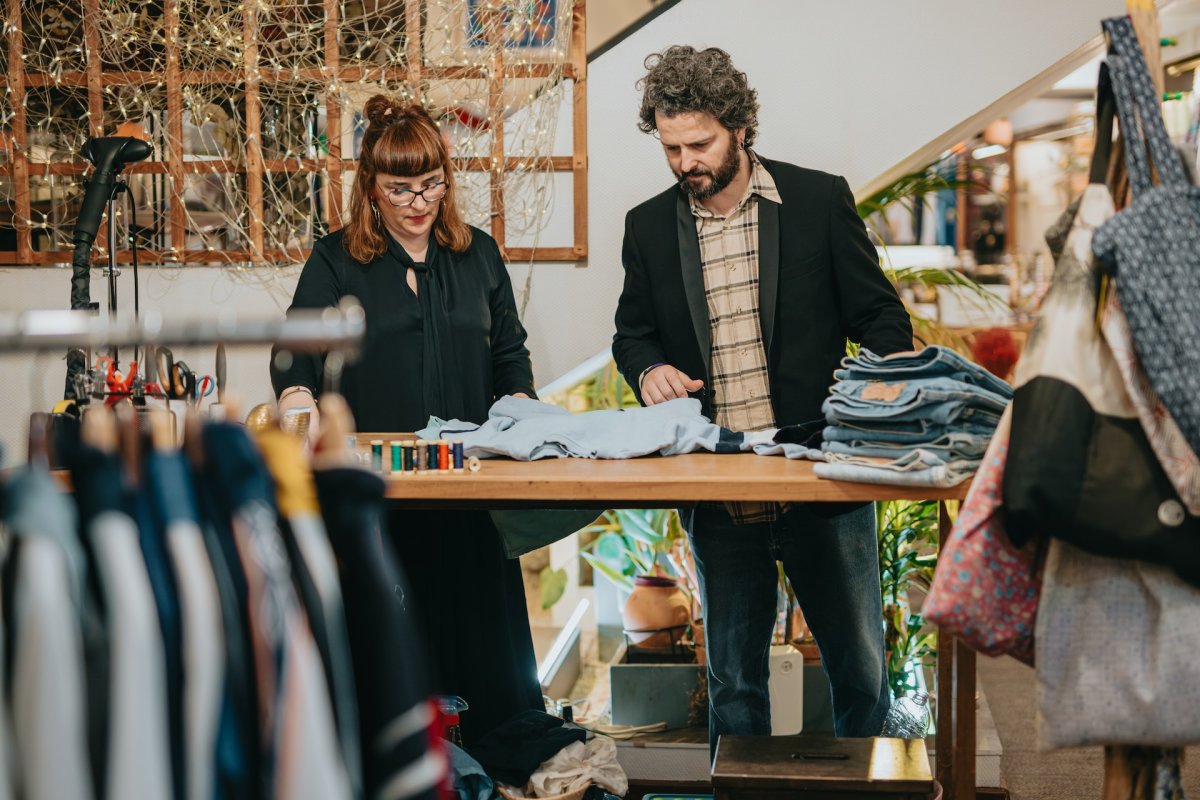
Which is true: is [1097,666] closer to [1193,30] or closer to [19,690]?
[19,690]

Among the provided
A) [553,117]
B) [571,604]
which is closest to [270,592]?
[553,117]

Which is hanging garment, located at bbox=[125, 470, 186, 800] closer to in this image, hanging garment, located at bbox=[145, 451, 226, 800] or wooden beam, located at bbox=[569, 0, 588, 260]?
hanging garment, located at bbox=[145, 451, 226, 800]

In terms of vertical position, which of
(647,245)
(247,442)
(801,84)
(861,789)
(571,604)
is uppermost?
(801,84)

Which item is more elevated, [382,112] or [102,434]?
[382,112]

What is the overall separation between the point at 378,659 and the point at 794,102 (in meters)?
2.46

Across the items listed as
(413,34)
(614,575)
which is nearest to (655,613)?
(614,575)

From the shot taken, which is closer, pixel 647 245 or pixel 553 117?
pixel 647 245

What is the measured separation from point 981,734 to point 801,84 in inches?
71.8

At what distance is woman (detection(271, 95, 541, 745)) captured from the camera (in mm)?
2584

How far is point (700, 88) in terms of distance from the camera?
7.70 ft

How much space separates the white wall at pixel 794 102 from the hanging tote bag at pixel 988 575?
1.77 meters

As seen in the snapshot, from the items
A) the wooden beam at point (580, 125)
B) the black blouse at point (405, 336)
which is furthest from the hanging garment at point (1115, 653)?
the wooden beam at point (580, 125)

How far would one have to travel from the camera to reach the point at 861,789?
2.11 m

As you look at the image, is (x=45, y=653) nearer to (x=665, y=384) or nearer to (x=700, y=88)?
(x=665, y=384)
